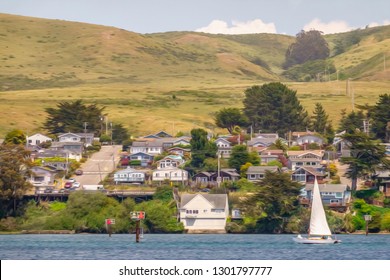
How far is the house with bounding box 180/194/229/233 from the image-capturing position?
14175 cm

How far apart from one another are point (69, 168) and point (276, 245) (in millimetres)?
76687

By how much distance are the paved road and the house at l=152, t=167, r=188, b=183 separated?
29.2 feet

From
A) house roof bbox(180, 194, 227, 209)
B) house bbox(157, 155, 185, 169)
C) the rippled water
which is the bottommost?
the rippled water

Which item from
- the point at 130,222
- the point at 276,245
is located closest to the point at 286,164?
the point at 130,222

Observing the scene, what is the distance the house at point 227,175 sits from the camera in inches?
6432

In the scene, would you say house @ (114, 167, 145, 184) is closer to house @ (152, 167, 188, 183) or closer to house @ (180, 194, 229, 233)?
house @ (152, 167, 188, 183)

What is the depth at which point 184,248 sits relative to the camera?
10281 cm

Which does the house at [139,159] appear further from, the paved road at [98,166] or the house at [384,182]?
the house at [384,182]

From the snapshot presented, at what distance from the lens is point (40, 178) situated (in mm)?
169250

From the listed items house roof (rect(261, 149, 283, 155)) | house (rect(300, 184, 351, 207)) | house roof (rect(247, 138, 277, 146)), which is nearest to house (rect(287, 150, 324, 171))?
house roof (rect(261, 149, 283, 155))

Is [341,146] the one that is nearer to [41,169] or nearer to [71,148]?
[71,148]

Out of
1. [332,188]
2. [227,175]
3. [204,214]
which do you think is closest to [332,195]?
[332,188]

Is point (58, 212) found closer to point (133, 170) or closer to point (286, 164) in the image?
point (133, 170)

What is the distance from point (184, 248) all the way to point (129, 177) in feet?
217
